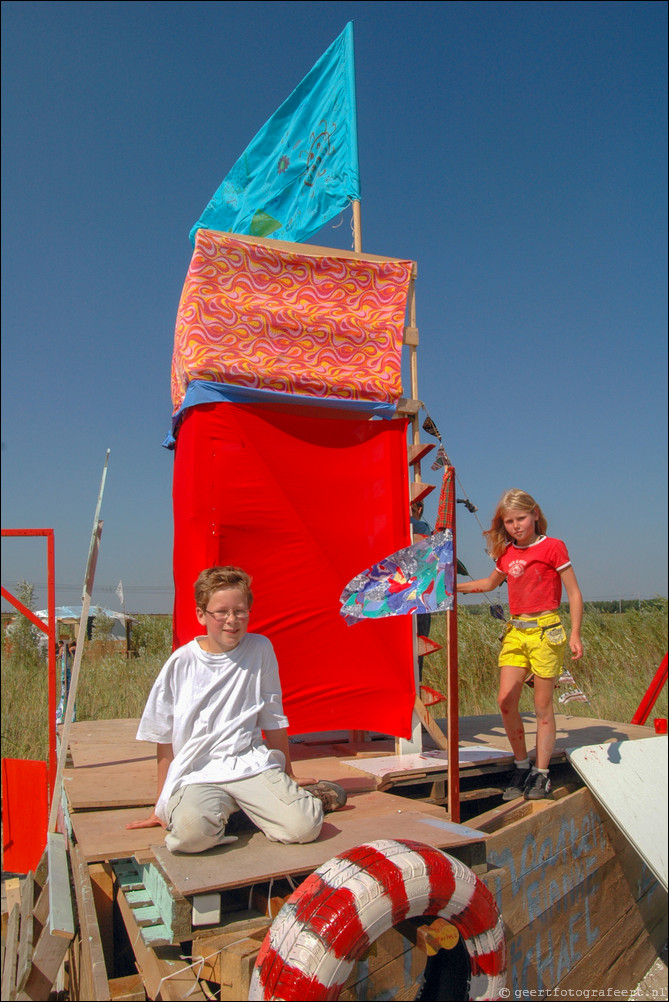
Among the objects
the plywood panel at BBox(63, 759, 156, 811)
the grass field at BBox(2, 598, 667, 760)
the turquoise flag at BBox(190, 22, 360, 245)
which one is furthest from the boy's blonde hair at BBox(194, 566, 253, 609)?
the grass field at BBox(2, 598, 667, 760)

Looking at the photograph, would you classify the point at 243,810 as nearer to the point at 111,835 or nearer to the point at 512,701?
the point at 111,835

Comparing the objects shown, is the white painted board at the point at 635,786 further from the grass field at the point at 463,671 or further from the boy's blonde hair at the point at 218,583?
the grass field at the point at 463,671

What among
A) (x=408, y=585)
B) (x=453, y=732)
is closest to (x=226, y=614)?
(x=408, y=585)

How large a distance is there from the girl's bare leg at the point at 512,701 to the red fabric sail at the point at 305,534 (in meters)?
0.65

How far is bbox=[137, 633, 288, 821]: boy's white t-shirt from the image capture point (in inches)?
125

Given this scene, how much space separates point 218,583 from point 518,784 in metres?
2.36

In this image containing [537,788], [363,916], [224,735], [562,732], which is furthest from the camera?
[562,732]

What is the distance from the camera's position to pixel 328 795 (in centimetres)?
354

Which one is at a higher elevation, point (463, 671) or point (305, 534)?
point (305, 534)

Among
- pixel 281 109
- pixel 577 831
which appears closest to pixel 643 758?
pixel 577 831

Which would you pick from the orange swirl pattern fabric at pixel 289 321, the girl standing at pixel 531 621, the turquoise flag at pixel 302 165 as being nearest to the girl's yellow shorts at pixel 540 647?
the girl standing at pixel 531 621

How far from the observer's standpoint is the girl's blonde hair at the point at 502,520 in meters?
4.47

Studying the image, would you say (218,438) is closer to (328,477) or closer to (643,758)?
(328,477)

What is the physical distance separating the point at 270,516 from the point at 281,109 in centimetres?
375
